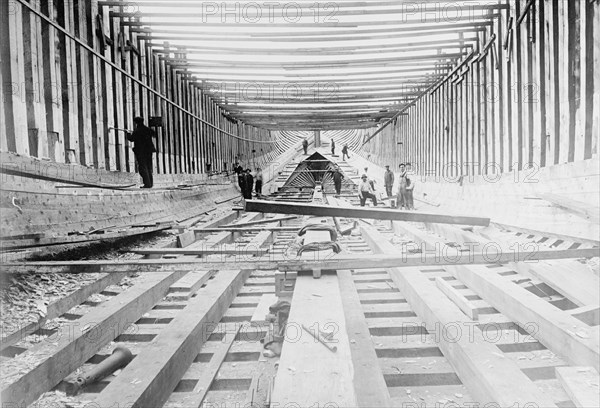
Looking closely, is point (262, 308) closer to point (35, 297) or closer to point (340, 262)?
point (340, 262)

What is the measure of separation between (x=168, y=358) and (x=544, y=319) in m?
2.76

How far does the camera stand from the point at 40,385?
105 inches

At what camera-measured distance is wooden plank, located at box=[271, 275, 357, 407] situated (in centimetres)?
184

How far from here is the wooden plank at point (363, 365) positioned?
7.76ft

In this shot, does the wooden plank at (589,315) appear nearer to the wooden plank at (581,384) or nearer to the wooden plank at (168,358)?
the wooden plank at (581,384)

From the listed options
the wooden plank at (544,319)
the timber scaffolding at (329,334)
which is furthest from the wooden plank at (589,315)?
the wooden plank at (544,319)

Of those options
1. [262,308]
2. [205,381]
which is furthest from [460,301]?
[205,381]

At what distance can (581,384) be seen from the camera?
97.9 inches

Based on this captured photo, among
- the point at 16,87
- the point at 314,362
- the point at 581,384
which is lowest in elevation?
the point at 581,384

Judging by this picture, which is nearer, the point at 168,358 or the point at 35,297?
the point at 168,358

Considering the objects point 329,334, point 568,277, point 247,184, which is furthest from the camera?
point 247,184

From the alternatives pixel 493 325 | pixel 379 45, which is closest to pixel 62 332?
pixel 493 325

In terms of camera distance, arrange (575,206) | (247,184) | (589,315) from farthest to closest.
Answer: (247,184), (575,206), (589,315)

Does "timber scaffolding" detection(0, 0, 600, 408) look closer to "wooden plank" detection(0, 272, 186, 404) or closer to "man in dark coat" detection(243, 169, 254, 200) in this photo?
"wooden plank" detection(0, 272, 186, 404)
